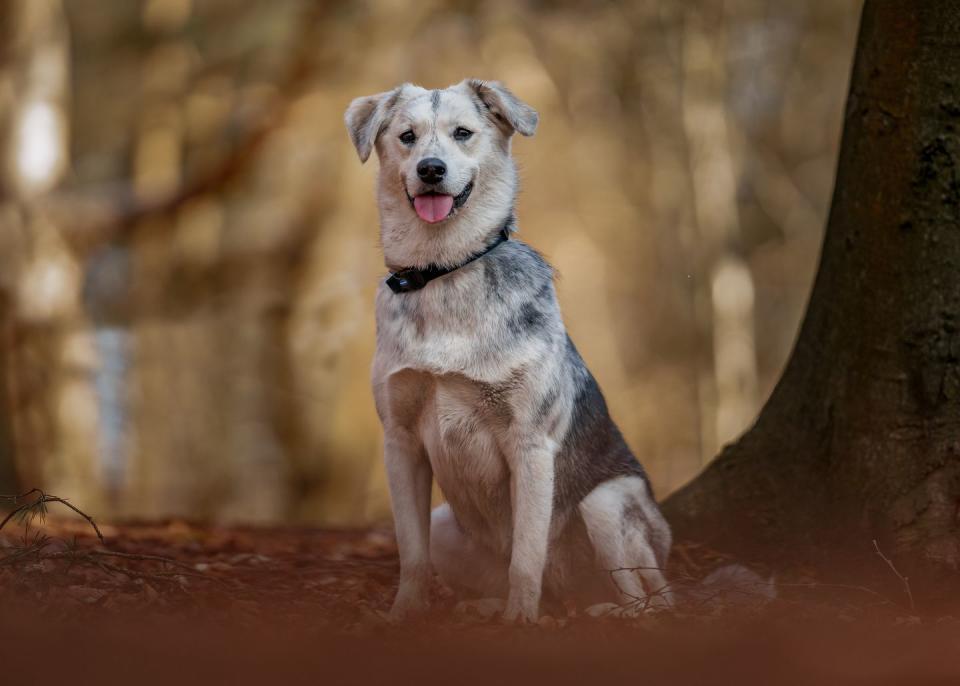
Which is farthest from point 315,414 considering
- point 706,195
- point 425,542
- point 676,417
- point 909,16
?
point 909,16

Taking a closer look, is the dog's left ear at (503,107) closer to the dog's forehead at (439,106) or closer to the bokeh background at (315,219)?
the dog's forehead at (439,106)

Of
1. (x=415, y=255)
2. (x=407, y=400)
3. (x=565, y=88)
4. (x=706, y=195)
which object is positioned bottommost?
(x=407, y=400)

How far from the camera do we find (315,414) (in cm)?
918

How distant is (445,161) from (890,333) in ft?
6.75

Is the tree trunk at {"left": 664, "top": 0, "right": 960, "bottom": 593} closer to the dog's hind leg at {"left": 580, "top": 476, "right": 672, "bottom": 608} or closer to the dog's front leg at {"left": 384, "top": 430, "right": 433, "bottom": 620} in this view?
the dog's hind leg at {"left": 580, "top": 476, "right": 672, "bottom": 608}

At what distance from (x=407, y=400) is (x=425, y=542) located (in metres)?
0.59

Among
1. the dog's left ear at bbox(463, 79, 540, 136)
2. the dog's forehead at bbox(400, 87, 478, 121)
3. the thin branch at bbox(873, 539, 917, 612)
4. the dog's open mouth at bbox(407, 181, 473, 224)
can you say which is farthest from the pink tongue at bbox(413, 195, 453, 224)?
the thin branch at bbox(873, 539, 917, 612)

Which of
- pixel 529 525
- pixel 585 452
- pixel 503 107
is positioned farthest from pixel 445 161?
pixel 529 525

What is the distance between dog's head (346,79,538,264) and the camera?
4.16m

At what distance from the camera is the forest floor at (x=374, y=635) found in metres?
3.07

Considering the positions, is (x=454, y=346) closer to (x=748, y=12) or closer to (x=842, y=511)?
(x=842, y=511)

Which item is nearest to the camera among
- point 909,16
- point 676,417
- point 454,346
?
point 454,346

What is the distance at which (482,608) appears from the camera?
171 inches

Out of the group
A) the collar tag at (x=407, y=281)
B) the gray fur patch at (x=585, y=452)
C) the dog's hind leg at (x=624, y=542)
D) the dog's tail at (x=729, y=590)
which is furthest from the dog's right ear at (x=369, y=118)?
the dog's tail at (x=729, y=590)
